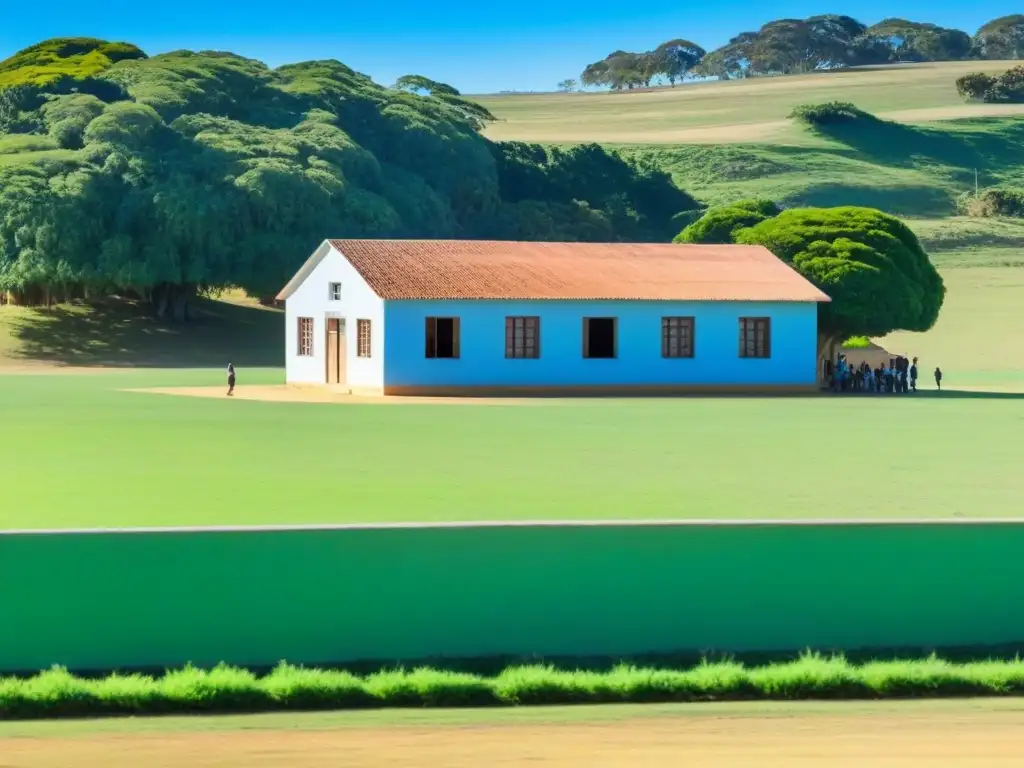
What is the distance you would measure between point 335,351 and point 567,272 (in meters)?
7.01

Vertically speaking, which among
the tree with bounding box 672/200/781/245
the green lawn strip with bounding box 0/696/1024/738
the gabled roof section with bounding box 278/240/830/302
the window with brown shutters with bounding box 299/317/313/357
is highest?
the tree with bounding box 672/200/781/245

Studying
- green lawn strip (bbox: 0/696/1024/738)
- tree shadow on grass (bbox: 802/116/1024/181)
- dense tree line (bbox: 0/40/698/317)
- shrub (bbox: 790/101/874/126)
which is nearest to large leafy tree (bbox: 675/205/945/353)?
dense tree line (bbox: 0/40/698/317)

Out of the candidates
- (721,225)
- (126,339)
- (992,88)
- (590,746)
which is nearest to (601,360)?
(721,225)

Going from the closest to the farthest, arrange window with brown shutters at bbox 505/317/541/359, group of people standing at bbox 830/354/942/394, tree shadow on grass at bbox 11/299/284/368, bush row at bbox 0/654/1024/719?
bush row at bbox 0/654/1024/719 < window with brown shutters at bbox 505/317/541/359 < group of people standing at bbox 830/354/942/394 < tree shadow on grass at bbox 11/299/284/368

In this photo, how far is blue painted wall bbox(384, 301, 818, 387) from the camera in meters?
50.2

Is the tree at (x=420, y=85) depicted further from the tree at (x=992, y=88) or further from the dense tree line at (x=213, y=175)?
the tree at (x=992, y=88)

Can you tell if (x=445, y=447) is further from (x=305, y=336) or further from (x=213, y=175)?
(x=213, y=175)

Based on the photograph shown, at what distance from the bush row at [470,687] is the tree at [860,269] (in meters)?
47.0

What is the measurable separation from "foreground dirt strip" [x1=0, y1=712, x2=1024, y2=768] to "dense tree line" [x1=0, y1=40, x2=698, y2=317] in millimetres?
62676

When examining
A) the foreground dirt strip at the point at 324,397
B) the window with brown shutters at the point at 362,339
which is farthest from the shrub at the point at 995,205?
the foreground dirt strip at the point at 324,397

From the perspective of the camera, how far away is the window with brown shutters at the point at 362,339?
168ft

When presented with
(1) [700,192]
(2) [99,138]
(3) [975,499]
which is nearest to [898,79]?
(1) [700,192]

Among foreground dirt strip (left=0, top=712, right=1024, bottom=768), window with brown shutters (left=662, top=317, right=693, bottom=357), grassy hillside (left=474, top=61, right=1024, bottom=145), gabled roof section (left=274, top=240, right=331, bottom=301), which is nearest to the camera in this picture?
foreground dirt strip (left=0, top=712, right=1024, bottom=768)

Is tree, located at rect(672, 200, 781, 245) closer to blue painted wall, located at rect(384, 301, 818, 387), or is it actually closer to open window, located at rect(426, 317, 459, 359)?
blue painted wall, located at rect(384, 301, 818, 387)
